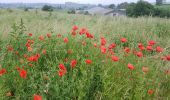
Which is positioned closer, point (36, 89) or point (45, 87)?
point (45, 87)

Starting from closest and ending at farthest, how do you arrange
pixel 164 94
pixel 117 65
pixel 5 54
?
1. pixel 164 94
2. pixel 117 65
3. pixel 5 54

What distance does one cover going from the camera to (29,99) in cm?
319

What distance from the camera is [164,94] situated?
3.29 meters

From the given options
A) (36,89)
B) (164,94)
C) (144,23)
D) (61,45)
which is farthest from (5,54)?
(144,23)

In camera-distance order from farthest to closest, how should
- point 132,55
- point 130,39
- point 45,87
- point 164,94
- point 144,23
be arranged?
point 144,23 → point 130,39 → point 132,55 → point 164,94 → point 45,87

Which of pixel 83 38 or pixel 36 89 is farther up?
pixel 83 38

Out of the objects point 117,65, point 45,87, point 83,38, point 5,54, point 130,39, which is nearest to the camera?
point 45,87

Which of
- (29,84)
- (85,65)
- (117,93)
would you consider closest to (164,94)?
(117,93)


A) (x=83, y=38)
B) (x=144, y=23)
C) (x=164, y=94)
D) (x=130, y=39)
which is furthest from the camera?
(x=144, y=23)

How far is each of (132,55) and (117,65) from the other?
18.9 inches

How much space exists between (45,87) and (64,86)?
24 centimetres

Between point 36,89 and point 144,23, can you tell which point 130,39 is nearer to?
point 144,23

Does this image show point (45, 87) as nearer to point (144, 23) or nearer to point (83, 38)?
point (83, 38)

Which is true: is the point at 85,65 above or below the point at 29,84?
above
